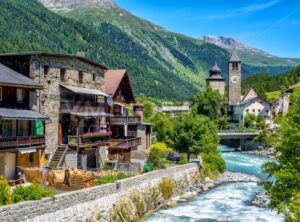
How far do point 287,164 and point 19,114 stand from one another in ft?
67.1

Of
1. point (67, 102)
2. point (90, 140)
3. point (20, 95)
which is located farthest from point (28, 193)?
point (90, 140)

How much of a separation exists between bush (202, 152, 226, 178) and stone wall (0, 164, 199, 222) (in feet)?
67.5

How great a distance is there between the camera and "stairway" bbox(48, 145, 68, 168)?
41594 mm

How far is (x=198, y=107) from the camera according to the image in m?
126

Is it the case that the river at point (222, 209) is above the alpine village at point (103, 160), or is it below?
below

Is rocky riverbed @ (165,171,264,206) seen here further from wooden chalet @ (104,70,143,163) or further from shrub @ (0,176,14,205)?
shrub @ (0,176,14,205)

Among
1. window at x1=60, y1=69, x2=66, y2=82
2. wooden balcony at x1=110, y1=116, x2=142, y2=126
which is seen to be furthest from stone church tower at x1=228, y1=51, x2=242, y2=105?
window at x1=60, y1=69, x2=66, y2=82

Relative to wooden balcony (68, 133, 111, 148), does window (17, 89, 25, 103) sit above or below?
above

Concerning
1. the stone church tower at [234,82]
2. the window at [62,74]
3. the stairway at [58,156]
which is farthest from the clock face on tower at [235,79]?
the stairway at [58,156]

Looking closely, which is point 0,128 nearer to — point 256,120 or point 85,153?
point 85,153

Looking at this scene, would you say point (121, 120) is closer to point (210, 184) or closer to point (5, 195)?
point (210, 184)

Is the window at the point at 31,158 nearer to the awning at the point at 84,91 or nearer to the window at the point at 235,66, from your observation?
the awning at the point at 84,91

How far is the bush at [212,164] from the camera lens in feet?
194

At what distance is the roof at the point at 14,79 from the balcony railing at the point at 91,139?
272 inches
